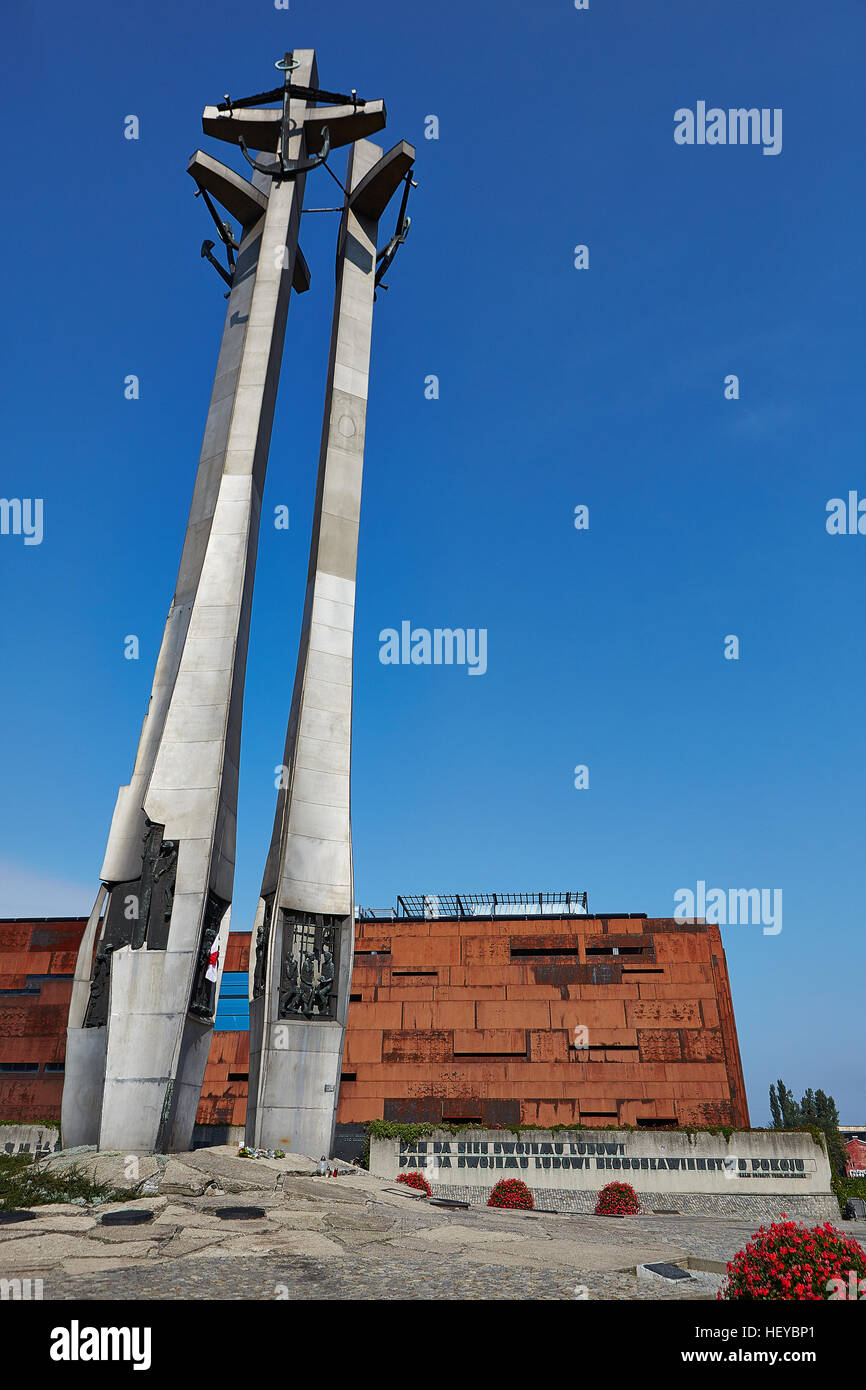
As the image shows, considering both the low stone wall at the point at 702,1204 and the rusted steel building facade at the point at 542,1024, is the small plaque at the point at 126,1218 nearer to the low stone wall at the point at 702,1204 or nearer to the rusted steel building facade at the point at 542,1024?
the low stone wall at the point at 702,1204

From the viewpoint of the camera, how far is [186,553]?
2395 centimetres

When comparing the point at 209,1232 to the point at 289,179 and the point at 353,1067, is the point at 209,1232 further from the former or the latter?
the point at 353,1067

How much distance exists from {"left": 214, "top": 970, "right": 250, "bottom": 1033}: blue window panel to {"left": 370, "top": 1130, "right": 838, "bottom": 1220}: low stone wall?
10.7 meters

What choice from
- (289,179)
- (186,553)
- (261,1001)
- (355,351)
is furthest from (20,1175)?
(289,179)

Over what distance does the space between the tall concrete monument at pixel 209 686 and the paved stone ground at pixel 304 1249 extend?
3210 mm

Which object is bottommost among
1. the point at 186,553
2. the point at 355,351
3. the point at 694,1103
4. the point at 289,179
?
the point at 694,1103

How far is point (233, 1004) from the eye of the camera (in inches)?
1623

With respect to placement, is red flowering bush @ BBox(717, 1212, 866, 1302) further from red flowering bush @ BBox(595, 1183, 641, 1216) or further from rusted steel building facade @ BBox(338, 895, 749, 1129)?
rusted steel building facade @ BBox(338, 895, 749, 1129)

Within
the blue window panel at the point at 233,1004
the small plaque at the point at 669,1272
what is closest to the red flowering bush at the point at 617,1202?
the blue window panel at the point at 233,1004

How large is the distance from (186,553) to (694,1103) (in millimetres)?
31934

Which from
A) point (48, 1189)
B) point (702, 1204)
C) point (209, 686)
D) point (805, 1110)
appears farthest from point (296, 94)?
point (805, 1110)

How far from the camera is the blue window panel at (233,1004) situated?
134ft
